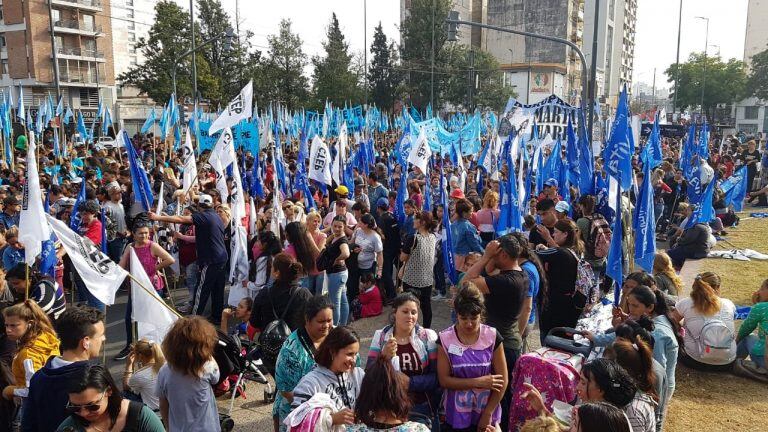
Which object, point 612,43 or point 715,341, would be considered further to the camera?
point 612,43

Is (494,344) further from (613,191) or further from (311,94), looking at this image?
(311,94)

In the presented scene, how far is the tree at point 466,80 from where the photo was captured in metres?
56.9

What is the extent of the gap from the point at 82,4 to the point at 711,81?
67.0m

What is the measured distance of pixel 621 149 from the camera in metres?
7.07

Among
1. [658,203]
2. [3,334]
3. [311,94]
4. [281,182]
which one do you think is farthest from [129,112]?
[3,334]

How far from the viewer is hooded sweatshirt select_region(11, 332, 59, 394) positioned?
4.04 meters

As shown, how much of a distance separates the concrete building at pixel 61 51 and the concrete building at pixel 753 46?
255ft

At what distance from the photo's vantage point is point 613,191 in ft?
28.3

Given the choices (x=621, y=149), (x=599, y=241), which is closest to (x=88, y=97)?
(x=599, y=241)

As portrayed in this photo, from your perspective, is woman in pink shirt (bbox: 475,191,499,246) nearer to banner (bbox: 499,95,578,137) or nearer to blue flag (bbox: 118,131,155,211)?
blue flag (bbox: 118,131,155,211)

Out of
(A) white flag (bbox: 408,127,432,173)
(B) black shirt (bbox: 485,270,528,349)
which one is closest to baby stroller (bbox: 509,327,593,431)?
(B) black shirt (bbox: 485,270,528,349)

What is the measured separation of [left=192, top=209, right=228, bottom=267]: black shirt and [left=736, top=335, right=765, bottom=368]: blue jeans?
6386 millimetres

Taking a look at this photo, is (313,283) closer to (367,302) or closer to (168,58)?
(367,302)

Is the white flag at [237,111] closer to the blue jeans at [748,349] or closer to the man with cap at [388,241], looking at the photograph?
the man with cap at [388,241]
